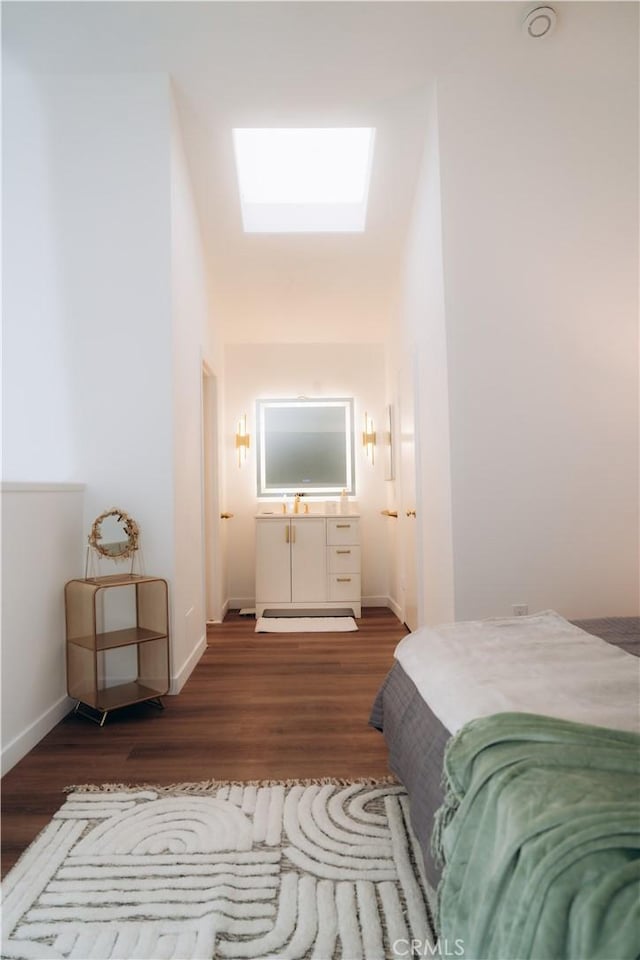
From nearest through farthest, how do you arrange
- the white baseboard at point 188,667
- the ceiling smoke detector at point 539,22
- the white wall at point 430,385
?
1. the ceiling smoke detector at point 539,22
2. the white baseboard at point 188,667
3. the white wall at point 430,385

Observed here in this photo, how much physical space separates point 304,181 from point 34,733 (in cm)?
373

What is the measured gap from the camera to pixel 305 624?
4.28 metres

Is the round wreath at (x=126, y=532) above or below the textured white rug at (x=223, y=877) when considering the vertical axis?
above

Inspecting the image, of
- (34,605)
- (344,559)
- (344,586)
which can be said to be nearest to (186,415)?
(34,605)

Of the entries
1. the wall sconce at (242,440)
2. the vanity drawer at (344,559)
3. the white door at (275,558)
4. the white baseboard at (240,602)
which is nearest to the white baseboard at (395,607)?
the vanity drawer at (344,559)

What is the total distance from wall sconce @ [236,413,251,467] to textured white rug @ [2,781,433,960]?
11.5 feet

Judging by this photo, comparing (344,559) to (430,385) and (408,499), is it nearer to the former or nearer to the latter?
(408,499)

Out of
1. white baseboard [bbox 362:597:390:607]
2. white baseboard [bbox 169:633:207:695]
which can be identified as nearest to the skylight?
white baseboard [bbox 169:633:207:695]

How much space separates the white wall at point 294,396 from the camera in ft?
16.7

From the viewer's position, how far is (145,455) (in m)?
2.80

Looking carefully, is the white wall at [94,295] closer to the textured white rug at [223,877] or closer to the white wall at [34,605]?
the white wall at [34,605]

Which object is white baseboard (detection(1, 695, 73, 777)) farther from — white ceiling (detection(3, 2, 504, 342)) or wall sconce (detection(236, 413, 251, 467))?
white ceiling (detection(3, 2, 504, 342))

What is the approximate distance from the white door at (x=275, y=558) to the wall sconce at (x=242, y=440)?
0.78 m

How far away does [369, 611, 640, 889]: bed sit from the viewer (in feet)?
3.88
